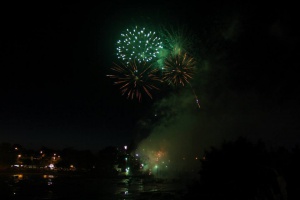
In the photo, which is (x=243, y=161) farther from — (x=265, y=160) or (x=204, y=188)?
(x=204, y=188)

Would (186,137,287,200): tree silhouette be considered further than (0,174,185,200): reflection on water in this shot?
No

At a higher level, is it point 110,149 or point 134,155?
point 110,149

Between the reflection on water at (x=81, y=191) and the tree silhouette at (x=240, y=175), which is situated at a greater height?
the reflection on water at (x=81, y=191)

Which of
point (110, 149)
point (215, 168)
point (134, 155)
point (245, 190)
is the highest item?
point (110, 149)

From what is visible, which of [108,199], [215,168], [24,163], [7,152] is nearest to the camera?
[215,168]

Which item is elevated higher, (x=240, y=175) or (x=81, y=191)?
(x=81, y=191)

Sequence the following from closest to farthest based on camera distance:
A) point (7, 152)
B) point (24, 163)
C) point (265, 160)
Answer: point (265, 160) → point (7, 152) → point (24, 163)

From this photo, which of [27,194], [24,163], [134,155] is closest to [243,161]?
[27,194]

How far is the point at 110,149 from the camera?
147000 millimetres

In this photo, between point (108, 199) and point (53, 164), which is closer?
point (108, 199)

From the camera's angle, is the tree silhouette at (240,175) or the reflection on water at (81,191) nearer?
the tree silhouette at (240,175)

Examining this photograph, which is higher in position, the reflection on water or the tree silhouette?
the reflection on water

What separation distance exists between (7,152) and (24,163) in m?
24.3

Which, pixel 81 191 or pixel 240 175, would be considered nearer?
pixel 240 175
